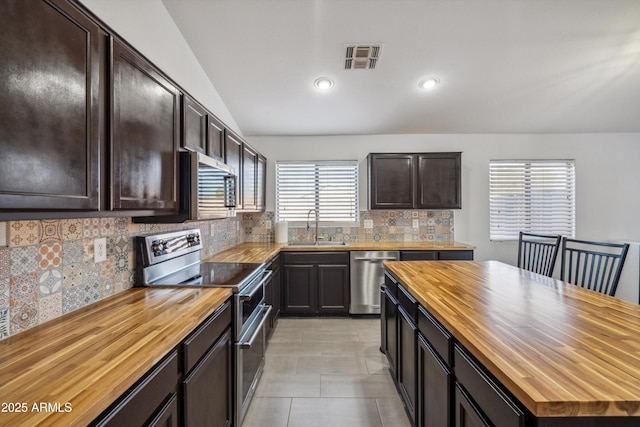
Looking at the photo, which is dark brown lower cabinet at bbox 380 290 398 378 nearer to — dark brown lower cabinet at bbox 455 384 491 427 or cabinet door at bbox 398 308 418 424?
cabinet door at bbox 398 308 418 424

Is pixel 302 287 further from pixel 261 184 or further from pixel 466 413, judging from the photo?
pixel 466 413

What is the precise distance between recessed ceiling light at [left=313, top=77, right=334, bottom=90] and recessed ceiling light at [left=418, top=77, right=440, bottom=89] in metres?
0.95

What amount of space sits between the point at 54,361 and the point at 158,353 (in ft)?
0.96

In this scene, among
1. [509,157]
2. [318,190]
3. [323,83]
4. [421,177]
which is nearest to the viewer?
[323,83]

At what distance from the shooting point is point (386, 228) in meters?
4.24

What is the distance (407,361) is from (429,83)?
2.70 m

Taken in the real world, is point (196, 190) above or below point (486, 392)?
above

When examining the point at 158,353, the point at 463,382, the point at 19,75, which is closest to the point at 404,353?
the point at 463,382

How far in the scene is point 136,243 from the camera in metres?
1.87

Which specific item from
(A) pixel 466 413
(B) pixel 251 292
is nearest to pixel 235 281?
(B) pixel 251 292

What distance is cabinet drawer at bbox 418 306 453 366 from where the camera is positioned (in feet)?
4.01

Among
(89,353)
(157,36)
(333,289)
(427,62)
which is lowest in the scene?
(333,289)

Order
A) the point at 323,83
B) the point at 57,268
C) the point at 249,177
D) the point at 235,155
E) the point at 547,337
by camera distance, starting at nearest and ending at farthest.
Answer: the point at 547,337, the point at 57,268, the point at 235,155, the point at 323,83, the point at 249,177

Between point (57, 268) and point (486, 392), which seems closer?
point (486, 392)
